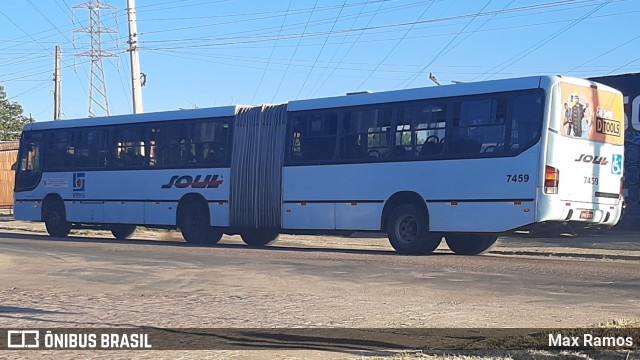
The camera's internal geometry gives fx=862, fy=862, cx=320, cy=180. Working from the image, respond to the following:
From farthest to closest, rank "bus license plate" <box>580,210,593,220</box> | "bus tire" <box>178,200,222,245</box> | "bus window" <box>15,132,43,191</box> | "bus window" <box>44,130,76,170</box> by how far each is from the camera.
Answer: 1. "bus window" <box>15,132,43,191</box>
2. "bus window" <box>44,130,76,170</box>
3. "bus tire" <box>178,200,222,245</box>
4. "bus license plate" <box>580,210,593,220</box>

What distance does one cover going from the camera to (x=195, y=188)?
22469 millimetres

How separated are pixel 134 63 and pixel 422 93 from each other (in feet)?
68.8

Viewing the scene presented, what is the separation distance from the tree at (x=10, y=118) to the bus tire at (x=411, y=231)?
76.9 metres

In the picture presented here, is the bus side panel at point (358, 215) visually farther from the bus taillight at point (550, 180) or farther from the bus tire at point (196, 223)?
the bus tire at point (196, 223)

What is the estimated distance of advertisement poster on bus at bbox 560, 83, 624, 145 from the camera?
16.4 metres

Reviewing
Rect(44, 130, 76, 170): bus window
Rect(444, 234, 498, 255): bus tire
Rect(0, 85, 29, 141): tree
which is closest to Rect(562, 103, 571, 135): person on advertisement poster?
Rect(444, 234, 498, 255): bus tire

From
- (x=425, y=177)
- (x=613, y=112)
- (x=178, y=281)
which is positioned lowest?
(x=178, y=281)

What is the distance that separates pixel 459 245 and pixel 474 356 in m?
12.8

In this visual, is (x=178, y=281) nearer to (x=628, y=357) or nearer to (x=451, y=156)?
(x=451, y=156)

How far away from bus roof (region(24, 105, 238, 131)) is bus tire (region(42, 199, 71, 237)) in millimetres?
2373

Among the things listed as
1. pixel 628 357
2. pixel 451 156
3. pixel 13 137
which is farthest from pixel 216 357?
pixel 13 137

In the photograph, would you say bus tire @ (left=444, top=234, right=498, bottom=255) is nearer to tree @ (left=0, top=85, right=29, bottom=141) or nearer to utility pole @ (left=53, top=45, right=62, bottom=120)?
utility pole @ (left=53, top=45, right=62, bottom=120)

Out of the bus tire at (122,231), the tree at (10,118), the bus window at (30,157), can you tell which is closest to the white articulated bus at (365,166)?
the bus tire at (122,231)

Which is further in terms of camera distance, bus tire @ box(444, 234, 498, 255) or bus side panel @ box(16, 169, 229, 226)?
bus side panel @ box(16, 169, 229, 226)
